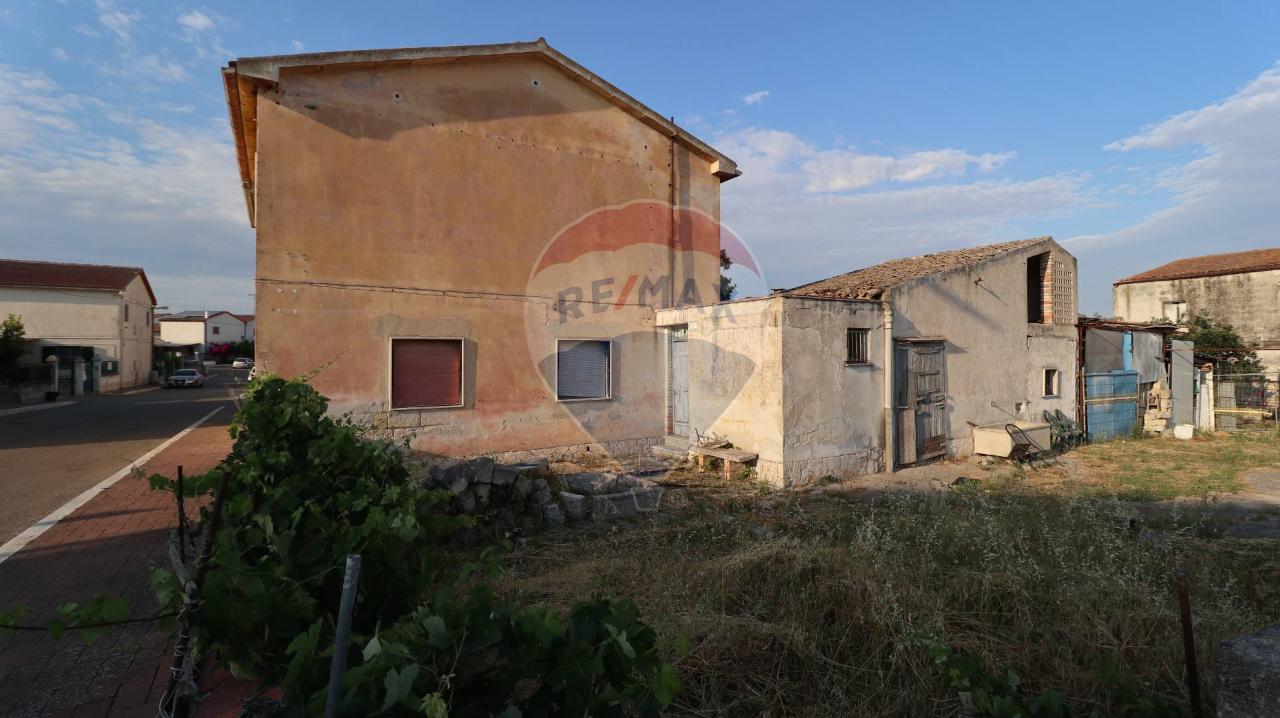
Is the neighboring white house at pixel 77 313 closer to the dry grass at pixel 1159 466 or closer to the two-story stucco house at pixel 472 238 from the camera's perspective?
the two-story stucco house at pixel 472 238

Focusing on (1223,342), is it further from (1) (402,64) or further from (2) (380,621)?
(2) (380,621)

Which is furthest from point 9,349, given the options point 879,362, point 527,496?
point 879,362

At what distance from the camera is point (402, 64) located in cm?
895

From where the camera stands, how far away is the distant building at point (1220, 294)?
23.3 meters

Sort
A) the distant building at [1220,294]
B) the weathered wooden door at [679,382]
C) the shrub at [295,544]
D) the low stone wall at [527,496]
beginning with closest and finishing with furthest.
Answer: the shrub at [295,544] → the low stone wall at [527,496] → the weathered wooden door at [679,382] → the distant building at [1220,294]


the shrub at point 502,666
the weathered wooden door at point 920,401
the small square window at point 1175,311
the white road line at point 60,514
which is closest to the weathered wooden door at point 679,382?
the weathered wooden door at point 920,401

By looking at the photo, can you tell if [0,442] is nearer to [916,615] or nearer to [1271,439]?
[916,615]

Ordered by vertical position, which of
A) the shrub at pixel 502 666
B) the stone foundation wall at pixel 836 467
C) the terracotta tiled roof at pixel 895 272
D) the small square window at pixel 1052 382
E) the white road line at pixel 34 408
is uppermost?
the terracotta tiled roof at pixel 895 272

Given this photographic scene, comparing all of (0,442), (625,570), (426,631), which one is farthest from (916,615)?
(0,442)

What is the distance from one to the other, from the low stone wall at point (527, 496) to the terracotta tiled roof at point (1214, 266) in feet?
99.6

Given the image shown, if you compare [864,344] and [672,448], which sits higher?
[864,344]

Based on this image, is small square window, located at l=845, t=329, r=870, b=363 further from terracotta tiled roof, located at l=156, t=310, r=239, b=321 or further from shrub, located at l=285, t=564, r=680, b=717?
terracotta tiled roof, located at l=156, t=310, r=239, b=321

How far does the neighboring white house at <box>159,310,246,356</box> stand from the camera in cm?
5884

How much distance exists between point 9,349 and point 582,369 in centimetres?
2671
